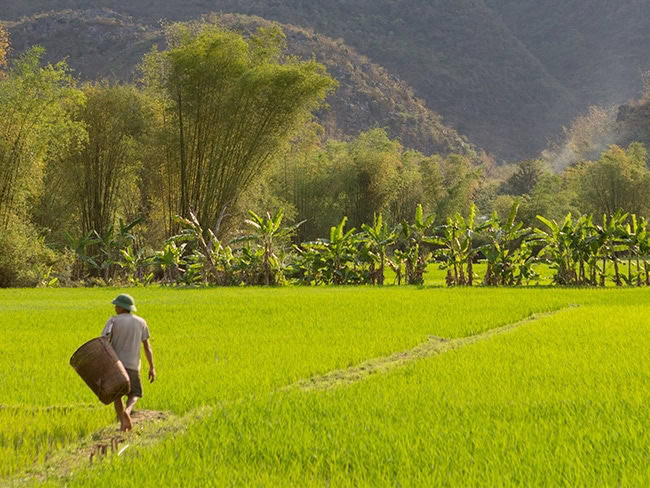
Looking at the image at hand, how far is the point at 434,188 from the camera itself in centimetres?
5291

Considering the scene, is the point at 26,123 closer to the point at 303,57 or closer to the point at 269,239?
the point at 269,239

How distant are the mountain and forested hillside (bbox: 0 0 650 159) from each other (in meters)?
12.0

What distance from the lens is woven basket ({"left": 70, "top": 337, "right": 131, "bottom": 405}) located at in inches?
164

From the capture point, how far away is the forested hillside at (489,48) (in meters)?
118

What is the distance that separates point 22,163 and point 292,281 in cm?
888

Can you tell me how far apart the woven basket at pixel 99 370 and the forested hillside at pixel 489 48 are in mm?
115984

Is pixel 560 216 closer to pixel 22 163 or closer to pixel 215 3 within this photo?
pixel 22 163

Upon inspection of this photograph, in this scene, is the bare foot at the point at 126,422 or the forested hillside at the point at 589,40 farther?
the forested hillside at the point at 589,40

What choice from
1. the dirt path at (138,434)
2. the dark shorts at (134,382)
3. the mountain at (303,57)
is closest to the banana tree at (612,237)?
the dirt path at (138,434)

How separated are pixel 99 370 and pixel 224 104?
60.2ft

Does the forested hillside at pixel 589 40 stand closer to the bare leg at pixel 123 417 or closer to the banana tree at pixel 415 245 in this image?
the banana tree at pixel 415 245

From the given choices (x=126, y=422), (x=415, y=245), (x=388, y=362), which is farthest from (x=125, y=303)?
(x=415, y=245)

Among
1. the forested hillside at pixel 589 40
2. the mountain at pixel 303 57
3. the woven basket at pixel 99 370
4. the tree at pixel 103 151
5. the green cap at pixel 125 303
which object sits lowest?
A: the woven basket at pixel 99 370

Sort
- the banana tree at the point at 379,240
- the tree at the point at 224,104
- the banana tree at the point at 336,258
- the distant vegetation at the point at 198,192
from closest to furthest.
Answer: the distant vegetation at the point at 198,192, the banana tree at the point at 379,240, the banana tree at the point at 336,258, the tree at the point at 224,104
